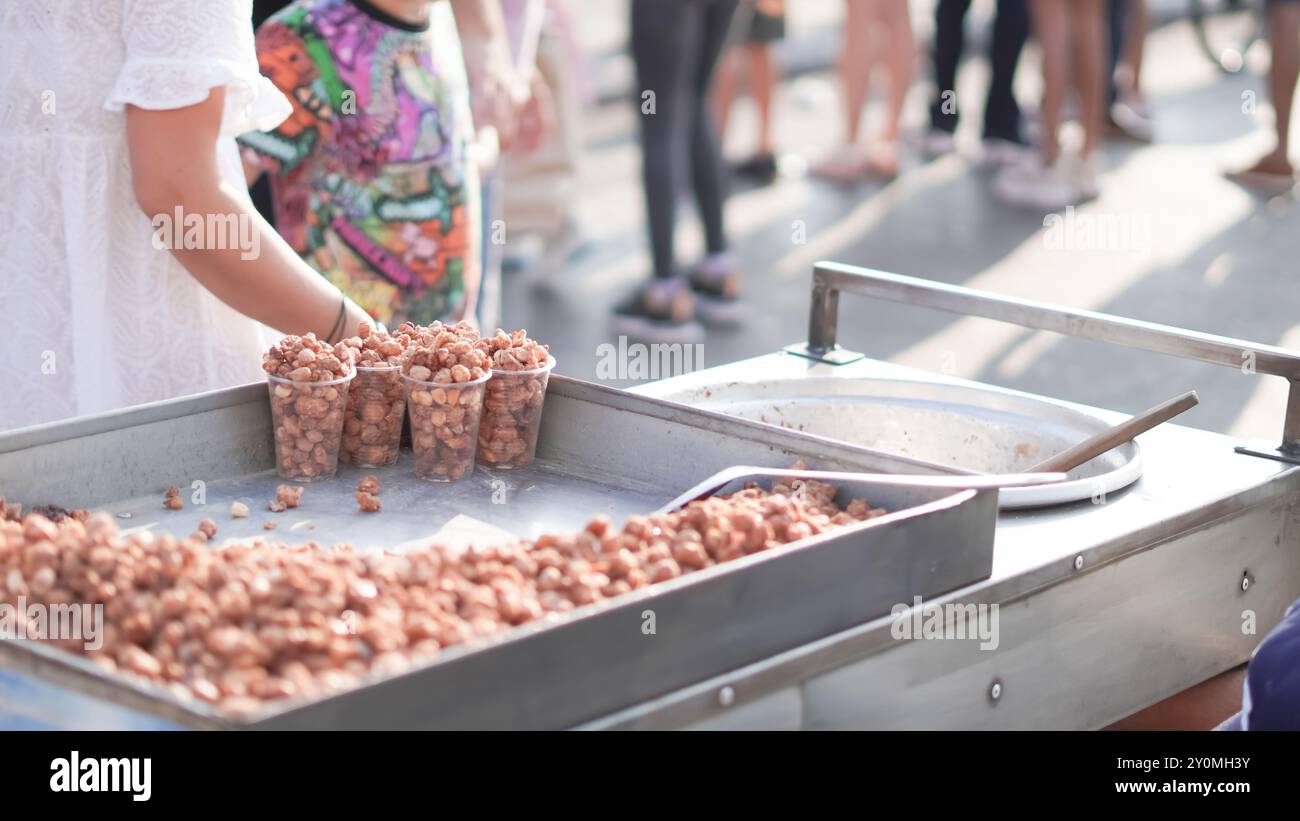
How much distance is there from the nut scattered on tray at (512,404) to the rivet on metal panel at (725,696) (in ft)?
1.84

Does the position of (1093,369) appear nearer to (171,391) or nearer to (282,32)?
(282,32)

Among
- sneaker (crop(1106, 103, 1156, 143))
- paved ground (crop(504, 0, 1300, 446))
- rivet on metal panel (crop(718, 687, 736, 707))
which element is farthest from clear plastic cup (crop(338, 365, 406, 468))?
sneaker (crop(1106, 103, 1156, 143))

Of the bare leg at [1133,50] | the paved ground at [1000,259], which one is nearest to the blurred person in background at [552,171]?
the paved ground at [1000,259]

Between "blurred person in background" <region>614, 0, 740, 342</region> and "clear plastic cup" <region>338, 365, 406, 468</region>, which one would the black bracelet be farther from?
"blurred person in background" <region>614, 0, 740, 342</region>

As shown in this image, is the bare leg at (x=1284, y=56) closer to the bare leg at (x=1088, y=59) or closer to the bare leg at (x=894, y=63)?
the bare leg at (x=1088, y=59)

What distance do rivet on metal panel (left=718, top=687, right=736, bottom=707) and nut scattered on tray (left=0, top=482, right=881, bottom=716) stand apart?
11 cm

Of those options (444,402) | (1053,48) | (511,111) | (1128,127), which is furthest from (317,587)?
(1128,127)

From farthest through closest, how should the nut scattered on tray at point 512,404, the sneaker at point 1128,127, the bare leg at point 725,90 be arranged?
the sneaker at point 1128,127 → the bare leg at point 725,90 → the nut scattered on tray at point 512,404

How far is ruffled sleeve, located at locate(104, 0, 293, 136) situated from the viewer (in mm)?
1787

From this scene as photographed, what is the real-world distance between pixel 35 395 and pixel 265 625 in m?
1.05

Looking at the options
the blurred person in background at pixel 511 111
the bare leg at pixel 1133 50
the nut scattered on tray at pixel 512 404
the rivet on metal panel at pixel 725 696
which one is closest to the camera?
the rivet on metal panel at pixel 725 696

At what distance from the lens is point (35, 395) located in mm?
2055

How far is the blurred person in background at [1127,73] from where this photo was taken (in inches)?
300
